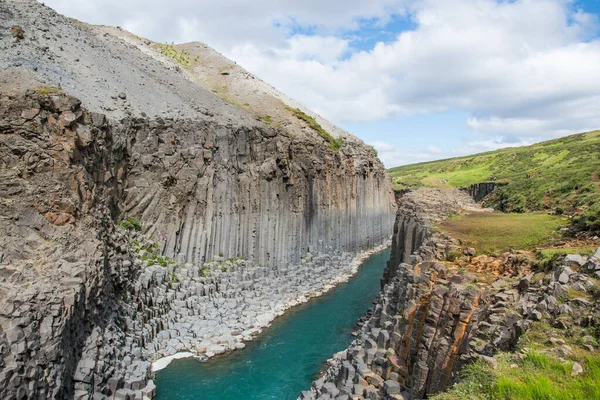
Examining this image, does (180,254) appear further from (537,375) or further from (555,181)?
(555,181)

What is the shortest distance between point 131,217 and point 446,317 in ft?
71.2

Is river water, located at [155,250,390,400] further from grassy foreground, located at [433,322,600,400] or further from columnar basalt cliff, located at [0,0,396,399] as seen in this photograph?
grassy foreground, located at [433,322,600,400]

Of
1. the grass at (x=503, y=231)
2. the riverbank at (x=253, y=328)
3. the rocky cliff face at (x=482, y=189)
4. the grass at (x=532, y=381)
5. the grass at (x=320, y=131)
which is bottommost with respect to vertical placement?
the riverbank at (x=253, y=328)

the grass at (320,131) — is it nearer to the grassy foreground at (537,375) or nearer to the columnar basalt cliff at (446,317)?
the columnar basalt cliff at (446,317)

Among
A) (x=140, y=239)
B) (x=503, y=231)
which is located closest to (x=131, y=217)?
(x=140, y=239)

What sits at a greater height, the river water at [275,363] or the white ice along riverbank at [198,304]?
the white ice along riverbank at [198,304]

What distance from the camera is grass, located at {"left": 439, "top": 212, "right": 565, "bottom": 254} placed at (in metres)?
16.7

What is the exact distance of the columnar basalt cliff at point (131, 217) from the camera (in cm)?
1655

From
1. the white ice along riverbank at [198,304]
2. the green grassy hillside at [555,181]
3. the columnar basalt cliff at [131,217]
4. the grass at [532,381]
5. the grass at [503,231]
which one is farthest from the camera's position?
the green grassy hillside at [555,181]

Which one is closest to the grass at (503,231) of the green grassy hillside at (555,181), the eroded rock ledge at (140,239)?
the green grassy hillside at (555,181)

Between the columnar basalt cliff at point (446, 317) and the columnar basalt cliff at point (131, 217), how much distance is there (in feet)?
32.9

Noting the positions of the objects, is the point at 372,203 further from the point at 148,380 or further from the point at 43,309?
the point at 43,309

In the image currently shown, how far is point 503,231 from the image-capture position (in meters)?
19.2

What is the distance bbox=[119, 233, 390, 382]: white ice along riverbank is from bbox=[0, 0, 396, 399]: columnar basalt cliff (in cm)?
11
